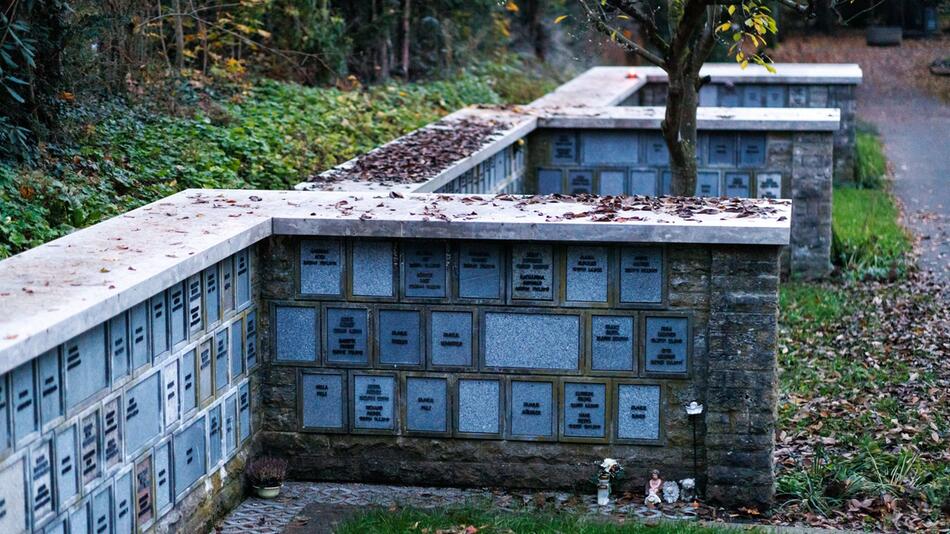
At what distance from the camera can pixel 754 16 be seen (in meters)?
10.2

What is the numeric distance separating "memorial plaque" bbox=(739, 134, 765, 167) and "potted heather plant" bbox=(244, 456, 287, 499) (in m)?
8.81

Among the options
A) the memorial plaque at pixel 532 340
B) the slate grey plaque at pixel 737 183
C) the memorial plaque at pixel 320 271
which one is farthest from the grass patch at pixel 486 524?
the slate grey plaque at pixel 737 183

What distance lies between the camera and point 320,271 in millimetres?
8141

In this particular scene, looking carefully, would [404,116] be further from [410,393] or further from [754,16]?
[410,393]

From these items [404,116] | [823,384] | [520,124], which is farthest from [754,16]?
[404,116]

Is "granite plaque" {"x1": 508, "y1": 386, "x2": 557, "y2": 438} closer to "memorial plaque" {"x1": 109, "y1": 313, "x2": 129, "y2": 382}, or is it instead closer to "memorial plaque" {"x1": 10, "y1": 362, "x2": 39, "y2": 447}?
"memorial plaque" {"x1": 109, "y1": 313, "x2": 129, "y2": 382}

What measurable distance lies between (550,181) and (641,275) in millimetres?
7749

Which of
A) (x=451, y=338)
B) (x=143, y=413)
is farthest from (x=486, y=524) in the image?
(x=143, y=413)

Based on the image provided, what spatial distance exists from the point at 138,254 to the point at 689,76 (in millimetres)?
5939

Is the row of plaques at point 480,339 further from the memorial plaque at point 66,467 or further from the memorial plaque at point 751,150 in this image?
the memorial plaque at point 751,150

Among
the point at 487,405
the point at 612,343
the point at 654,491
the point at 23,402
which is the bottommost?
the point at 654,491

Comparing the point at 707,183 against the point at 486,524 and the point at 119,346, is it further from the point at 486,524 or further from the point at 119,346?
the point at 119,346

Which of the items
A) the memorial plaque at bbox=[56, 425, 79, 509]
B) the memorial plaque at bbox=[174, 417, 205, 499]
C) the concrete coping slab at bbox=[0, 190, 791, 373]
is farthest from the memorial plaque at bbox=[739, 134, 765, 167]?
the memorial plaque at bbox=[56, 425, 79, 509]

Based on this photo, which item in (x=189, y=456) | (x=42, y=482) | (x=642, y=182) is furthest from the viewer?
(x=642, y=182)
